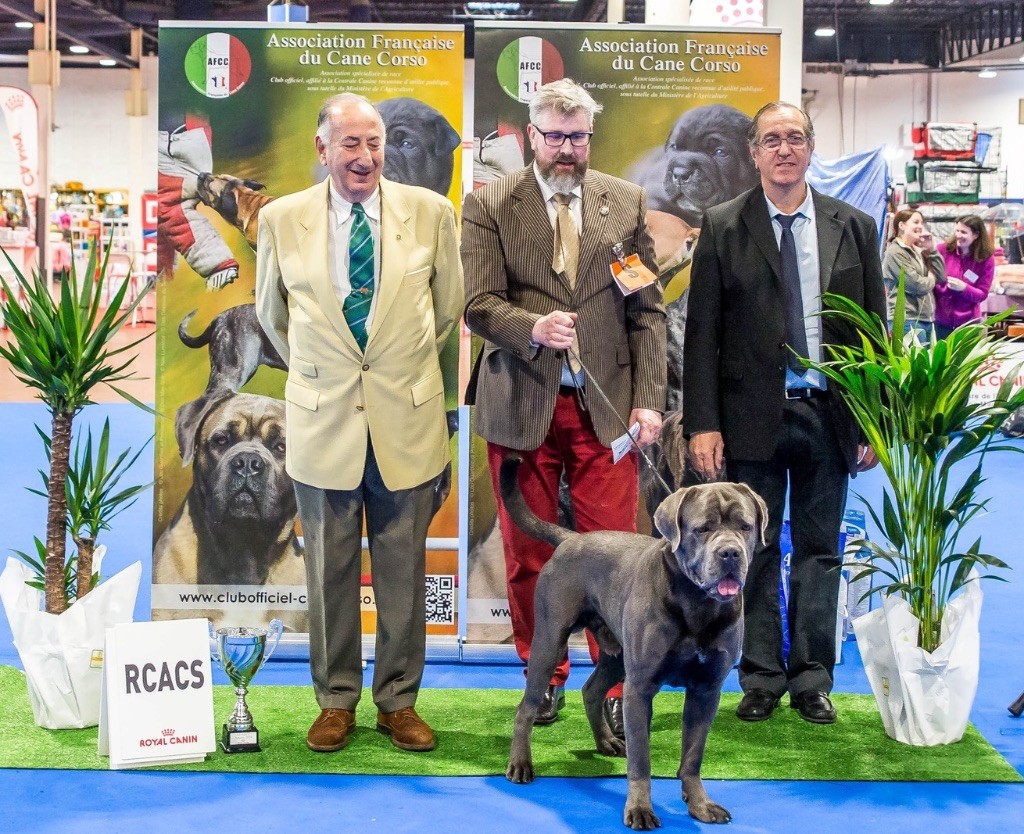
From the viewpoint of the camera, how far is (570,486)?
3.58 m

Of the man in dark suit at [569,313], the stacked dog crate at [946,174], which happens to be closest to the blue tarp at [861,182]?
the man in dark suit at [569,313]

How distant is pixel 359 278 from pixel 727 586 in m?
1.33

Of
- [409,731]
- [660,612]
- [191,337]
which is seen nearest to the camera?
[660,612]

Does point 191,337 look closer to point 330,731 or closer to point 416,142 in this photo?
point 416,142

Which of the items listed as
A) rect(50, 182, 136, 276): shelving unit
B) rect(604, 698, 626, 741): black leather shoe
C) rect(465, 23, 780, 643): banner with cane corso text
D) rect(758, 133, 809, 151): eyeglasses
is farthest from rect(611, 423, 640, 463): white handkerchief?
rect(50, 182, 136, 276): shelving unit

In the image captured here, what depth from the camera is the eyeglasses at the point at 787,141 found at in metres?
3.46

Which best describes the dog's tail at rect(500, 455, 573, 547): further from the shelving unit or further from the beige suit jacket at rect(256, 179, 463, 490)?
the shelving unit

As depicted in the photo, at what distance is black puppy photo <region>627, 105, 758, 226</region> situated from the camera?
4.24 meters

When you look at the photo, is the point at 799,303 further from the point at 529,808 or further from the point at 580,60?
the point at 529,808

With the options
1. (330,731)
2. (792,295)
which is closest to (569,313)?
(792,295)

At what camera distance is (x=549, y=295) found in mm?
3453

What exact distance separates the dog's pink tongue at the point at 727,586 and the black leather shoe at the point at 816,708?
45.9 inches

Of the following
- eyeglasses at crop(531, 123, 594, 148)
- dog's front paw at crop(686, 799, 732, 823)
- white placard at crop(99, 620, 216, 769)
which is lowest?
dog's front paw at crop(686, 799, 732, 823)

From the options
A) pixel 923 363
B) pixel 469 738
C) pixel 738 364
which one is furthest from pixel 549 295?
pixel 469 738
